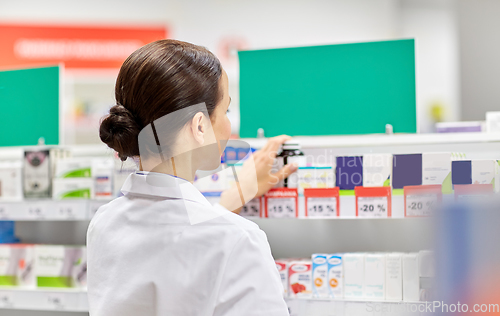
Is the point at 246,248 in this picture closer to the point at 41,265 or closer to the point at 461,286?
→ the point at 461,286

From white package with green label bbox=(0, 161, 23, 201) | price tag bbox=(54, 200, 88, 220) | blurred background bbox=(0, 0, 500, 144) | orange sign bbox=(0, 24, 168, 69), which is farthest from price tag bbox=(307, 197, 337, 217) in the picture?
orange sign bbox=(0, 24, 168, 69)

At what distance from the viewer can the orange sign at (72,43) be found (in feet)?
15.5

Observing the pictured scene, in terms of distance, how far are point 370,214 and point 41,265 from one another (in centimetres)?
151

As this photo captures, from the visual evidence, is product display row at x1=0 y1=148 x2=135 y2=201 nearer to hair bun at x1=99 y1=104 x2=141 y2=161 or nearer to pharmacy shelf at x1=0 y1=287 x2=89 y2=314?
pharmacy shelf at x1=0 y1=287 x2=89 y2=314

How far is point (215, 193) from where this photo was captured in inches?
69.3

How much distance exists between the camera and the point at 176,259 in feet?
2.59

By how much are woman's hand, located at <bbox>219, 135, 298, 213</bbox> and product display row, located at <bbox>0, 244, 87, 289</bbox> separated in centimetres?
83

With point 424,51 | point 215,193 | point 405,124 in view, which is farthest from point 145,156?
point 424,51

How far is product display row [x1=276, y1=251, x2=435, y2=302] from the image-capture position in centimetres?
154

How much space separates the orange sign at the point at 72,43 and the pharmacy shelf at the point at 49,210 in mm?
3034

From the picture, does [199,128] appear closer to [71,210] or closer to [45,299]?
[71,210]

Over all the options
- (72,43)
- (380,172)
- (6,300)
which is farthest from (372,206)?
(72,43)

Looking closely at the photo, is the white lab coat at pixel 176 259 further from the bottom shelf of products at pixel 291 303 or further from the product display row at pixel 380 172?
the product display row at pixel 380 172

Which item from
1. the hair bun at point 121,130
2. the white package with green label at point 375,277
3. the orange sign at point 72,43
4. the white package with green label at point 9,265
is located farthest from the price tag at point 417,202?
the orange sign at point 72,43
